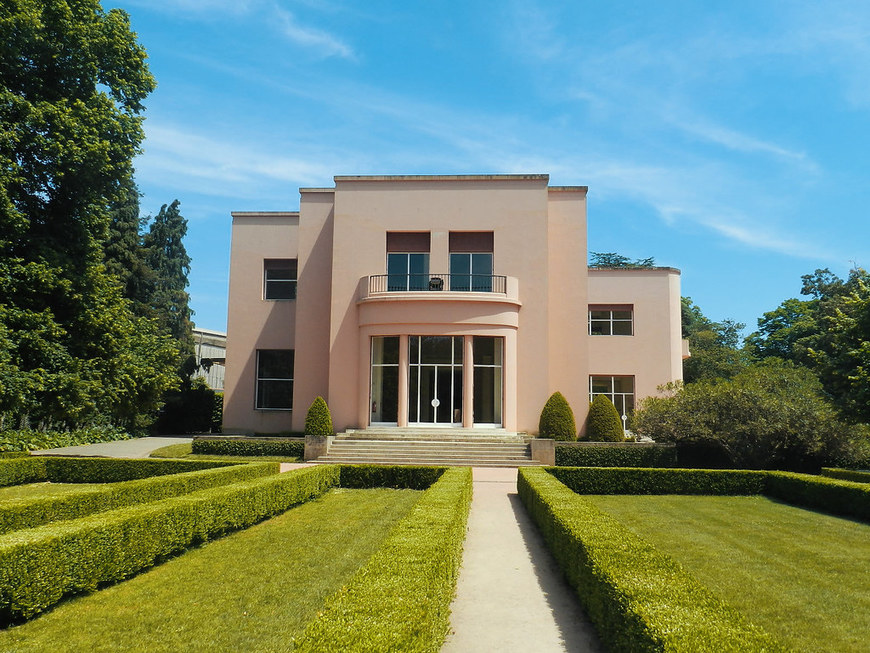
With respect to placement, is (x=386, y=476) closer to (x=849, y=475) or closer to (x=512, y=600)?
(x=512, y=600)

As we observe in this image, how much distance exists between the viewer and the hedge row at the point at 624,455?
67.9 feet

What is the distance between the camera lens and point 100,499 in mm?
11039

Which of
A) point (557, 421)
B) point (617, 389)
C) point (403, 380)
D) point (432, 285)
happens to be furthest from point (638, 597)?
point (617, 389)

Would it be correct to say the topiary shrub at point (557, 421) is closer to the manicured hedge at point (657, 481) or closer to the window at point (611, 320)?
the manicured hedge at point (657, 481)

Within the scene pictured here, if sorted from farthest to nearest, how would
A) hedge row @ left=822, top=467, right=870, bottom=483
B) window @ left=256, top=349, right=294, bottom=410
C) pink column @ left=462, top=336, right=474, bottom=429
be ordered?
window @ left=256, top=349, right=294, bottom=410 → pink column @ left=462, top=336, right=474, bottom=429 → hedge row @ left=822, top=467, right=870, bottom=483

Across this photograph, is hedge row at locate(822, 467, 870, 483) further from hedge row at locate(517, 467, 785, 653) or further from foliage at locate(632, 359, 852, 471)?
Result: hedge row at locate(517, 467, 785, 653)

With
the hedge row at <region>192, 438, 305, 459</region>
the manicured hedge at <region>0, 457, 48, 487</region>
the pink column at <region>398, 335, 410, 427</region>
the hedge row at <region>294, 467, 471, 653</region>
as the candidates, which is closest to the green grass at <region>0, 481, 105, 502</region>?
the manicured hedge at <region>0, 457, 48, 487</region>

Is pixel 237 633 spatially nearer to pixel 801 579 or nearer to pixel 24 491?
pixel 801 579

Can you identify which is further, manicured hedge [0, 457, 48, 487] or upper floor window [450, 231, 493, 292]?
upper floor window [450, 231, 493, 292]

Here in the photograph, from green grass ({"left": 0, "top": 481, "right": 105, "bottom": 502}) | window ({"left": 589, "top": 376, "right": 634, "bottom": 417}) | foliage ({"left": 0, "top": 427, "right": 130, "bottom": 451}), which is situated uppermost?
window ({"left": 589, "top": 376, "right": 634, "bottom": 417})

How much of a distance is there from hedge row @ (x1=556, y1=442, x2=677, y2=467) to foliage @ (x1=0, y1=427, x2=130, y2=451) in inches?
748

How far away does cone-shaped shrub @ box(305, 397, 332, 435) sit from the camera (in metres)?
22.6

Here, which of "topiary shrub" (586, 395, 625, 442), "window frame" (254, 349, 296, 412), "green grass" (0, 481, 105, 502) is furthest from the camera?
"window frame" (254, 349, 296, 412)

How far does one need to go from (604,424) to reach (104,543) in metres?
19.7
